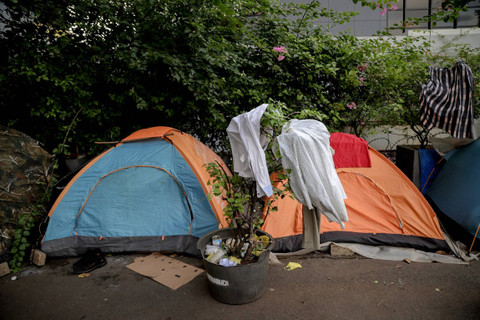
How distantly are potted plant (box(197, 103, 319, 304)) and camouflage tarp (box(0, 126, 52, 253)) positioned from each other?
2388 mm

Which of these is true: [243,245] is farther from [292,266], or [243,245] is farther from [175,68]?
[175,68]

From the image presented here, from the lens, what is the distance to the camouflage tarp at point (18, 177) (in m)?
3.37

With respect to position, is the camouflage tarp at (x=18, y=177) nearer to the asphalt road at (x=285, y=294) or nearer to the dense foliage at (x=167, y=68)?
the dense foliage at (x=167, y=68)

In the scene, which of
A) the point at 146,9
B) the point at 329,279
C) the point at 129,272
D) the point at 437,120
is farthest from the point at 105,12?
the point at 437,120

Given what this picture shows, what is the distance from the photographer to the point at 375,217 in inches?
142

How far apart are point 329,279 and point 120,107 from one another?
383 centimetres

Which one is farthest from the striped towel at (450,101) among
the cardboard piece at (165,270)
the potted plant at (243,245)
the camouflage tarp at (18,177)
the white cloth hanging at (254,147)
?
the camouflage tarp at (18,177)

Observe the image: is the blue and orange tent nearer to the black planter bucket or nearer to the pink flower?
the black planter bucket

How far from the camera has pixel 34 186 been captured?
12.3 ft

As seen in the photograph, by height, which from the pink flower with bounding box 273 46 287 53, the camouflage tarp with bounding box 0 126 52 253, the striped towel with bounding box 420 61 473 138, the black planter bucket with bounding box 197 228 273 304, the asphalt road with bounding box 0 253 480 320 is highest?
the pink flower with bounding box 273 46 287 53

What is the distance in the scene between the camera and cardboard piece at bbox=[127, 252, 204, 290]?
3.03m

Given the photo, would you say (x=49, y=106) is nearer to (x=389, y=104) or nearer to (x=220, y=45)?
(x=220, y=45)

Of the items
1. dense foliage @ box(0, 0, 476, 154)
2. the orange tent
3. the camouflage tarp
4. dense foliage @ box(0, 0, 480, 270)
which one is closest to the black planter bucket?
the orange tent

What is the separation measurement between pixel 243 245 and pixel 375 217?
185 cm
